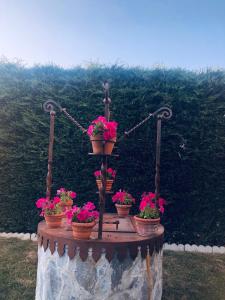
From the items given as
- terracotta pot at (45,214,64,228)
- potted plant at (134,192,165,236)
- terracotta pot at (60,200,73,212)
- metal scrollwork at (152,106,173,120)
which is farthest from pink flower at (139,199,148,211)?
terracotta pot at (60,200,73,212)

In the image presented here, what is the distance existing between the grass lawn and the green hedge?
21.4 inches

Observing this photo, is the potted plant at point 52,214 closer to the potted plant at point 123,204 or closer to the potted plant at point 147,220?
the potted plant at point 147,220

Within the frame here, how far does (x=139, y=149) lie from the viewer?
596cm

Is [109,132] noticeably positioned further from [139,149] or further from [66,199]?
[139,149]

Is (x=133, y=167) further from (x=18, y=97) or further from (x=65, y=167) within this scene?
(x=18, y=97)

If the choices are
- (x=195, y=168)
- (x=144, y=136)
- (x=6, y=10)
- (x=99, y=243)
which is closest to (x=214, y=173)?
(x=195, y=168)

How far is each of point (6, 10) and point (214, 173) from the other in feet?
16.4

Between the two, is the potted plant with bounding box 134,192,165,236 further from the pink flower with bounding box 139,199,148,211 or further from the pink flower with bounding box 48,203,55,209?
the pink flower with bounding box 48,203,55,209

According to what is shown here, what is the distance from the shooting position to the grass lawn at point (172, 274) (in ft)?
14.5

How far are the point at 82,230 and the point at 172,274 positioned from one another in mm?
2433

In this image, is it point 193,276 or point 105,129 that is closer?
point 105,129

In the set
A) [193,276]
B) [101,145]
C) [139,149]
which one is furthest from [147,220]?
[139,149]

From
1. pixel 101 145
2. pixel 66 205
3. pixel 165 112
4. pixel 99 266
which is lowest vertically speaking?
pixel 99 266

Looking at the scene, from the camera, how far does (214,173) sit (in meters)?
5.95
